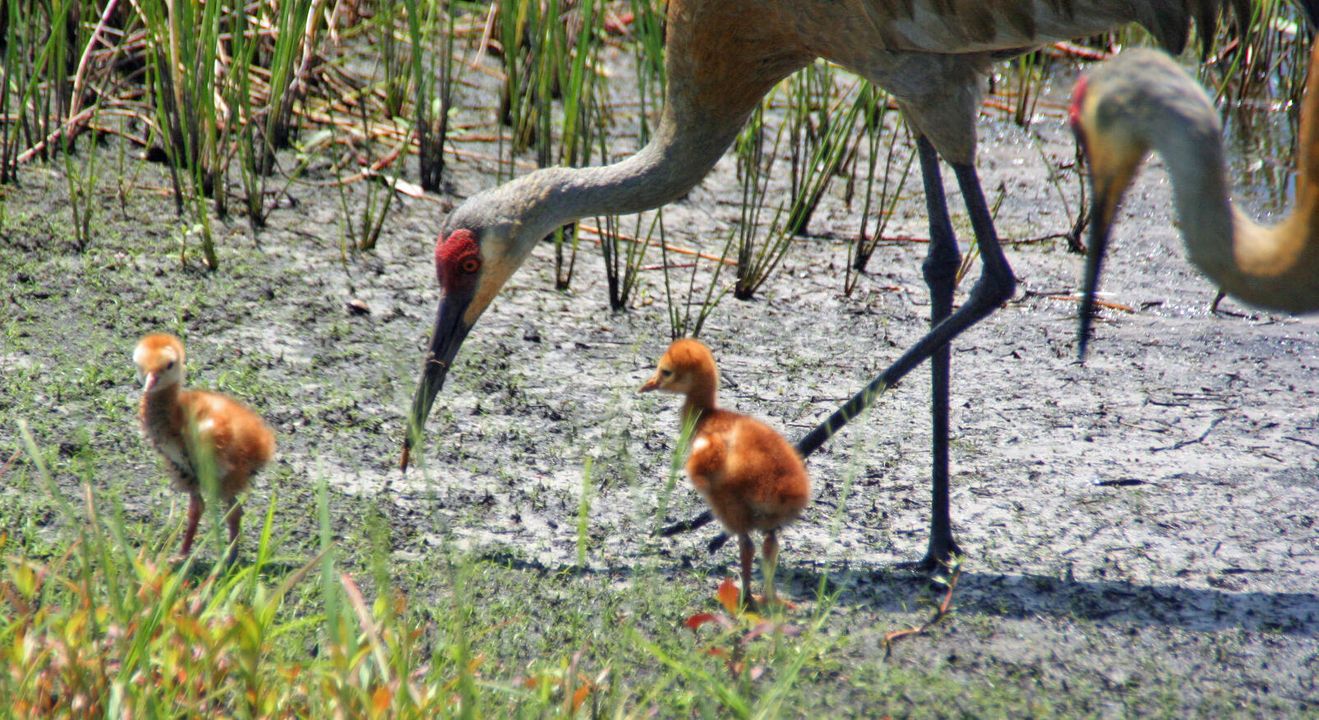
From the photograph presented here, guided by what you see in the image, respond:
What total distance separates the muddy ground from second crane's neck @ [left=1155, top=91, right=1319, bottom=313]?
73cm

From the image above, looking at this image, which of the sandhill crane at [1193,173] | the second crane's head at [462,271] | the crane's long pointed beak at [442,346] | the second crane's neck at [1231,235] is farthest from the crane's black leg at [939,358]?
the crane's long pointed beak at [442,346]

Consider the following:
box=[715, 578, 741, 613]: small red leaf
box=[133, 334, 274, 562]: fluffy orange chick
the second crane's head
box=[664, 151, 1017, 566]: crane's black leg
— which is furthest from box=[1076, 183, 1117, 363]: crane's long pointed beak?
box=[133, 334, 274, 562]: fluffy orange chick

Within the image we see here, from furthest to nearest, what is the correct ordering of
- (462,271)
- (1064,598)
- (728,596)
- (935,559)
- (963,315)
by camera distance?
(462,271) < (963,315) < (935,559) < (1064,598) < (728,596)

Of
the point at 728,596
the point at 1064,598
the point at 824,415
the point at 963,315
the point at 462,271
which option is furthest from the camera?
the point at 824,415

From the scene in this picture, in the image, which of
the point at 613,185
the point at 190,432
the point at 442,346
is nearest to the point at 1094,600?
the point at 613,185

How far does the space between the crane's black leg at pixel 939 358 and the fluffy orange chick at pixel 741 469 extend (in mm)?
503

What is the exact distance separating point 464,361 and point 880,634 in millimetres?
1613

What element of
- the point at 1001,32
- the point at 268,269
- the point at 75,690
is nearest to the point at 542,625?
the point at 75,690

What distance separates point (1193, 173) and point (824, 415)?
137 cm

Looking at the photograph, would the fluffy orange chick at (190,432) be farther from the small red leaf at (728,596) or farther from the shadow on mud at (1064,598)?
the small red leaf at (728,596)

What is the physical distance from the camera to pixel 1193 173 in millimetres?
2486

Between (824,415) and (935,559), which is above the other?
(824,415)

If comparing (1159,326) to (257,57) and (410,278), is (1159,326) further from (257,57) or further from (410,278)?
(257,57)

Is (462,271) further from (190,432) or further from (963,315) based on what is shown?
(963,315)
